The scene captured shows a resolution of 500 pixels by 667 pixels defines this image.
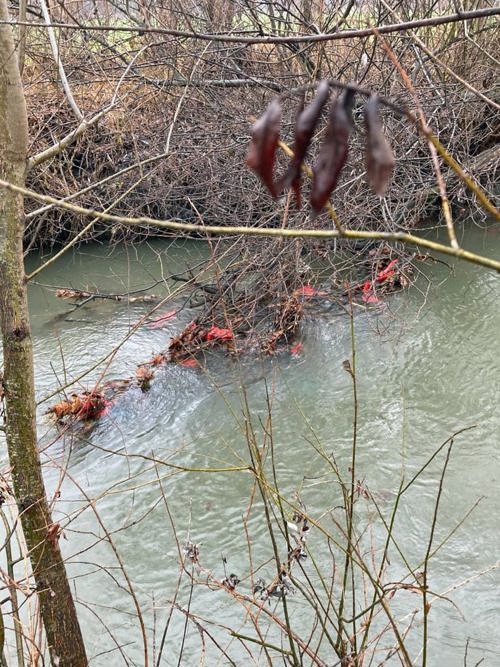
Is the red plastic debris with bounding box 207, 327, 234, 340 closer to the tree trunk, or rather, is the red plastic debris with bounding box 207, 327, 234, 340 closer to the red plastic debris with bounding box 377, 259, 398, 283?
the red plastic debris with bounding box 377, 259, 398, 283

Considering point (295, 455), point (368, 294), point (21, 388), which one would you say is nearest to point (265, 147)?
point (21, 388)

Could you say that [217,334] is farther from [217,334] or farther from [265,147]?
[265,147]

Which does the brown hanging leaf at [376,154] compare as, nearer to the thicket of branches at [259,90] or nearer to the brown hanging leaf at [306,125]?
the brown hanging leaf at [306,125]

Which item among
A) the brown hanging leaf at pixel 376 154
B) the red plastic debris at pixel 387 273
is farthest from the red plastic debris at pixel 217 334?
the brown hanging leaf at pixel 376 154

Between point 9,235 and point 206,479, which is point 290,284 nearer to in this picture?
point 206,479

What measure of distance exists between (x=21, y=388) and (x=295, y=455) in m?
2.36

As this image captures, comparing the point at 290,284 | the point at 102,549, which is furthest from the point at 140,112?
the point at 102,549

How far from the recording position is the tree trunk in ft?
6.04

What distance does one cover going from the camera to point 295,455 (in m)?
4.07

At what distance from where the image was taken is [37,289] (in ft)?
24.1

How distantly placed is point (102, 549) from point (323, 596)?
4.07ft

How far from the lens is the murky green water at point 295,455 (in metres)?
2.93

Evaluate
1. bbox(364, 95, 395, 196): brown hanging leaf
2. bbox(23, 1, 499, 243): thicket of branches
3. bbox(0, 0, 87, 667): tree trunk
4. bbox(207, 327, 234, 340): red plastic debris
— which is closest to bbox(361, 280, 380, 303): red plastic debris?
bbox(23, 1, 499, 243): thicket of branches

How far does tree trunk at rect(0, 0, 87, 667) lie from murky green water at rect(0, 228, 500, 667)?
0.14 meters
